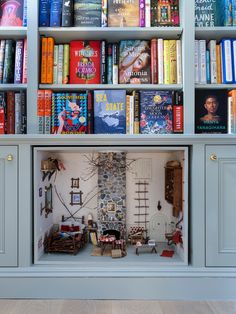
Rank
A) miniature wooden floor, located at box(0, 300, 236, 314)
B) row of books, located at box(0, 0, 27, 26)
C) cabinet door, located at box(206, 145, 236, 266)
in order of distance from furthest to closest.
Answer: row of books, located at box(0, 0, 27, 26), cabinet door, located at box(206, 145, 236, 266), miniature wooden floor, located at box(0, 300, 236, 314)

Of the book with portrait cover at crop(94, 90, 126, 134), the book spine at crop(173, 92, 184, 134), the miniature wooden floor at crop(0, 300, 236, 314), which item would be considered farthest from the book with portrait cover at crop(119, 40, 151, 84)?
the miniature wooden floor at crop(0, 300, 236, 314)

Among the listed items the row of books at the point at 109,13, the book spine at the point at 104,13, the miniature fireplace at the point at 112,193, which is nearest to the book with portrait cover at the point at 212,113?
the row of books at the point at 109,13

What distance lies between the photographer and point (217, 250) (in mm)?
1668

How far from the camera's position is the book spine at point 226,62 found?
5.73 ft

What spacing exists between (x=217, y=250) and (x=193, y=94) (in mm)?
897

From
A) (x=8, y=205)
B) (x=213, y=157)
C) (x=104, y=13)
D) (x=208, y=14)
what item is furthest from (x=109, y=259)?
(x=208, y=14)

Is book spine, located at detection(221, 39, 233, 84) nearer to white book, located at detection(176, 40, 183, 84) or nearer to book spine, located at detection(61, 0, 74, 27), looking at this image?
white book, located at detection(176, 40, 183, 84)

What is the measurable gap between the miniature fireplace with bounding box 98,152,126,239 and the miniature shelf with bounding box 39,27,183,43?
2.49 ft

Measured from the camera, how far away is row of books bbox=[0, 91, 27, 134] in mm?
1729

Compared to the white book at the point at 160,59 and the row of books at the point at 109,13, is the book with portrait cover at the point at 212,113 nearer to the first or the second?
the white book at the point at 160,59

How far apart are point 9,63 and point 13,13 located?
30 cm

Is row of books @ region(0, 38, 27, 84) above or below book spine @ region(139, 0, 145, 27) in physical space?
below

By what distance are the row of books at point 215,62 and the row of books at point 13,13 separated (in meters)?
1.06

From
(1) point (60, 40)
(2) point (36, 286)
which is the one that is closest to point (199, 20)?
(1) point (60, 40)
